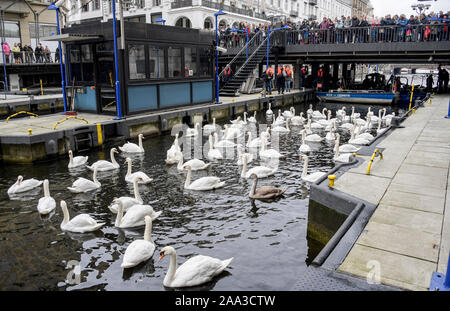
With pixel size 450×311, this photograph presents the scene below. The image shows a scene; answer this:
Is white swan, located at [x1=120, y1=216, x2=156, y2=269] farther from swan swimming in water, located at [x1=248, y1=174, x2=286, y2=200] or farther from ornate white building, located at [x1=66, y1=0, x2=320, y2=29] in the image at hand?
ornate white building, located at [x1=66, y1=0, x2=320, y2=29]

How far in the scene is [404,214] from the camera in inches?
238

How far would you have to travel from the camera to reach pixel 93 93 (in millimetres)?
16922

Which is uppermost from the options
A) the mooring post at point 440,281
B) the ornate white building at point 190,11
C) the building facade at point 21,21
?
the ornate white building at point 190,11

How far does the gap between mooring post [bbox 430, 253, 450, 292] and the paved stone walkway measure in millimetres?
84

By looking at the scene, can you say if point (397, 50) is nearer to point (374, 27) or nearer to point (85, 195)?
point (374, 27)

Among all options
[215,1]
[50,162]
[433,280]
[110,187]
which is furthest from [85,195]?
[215,1]

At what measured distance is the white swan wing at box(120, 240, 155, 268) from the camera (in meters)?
5.94

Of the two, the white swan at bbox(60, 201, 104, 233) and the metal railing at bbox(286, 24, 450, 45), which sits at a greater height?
the metal railing at bbox(286, 24, 450, 45)

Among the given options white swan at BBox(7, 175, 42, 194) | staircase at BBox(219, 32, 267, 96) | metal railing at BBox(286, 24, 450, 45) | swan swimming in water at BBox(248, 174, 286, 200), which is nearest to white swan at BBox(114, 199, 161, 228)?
swan swimming in water at BBox(248, 174, 286, 200)

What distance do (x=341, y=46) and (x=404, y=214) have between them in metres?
23.0

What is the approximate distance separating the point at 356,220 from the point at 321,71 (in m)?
31.6

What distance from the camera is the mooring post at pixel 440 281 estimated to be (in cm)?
386

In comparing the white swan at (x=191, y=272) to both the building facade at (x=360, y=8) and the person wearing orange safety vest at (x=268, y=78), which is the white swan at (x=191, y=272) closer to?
the person wearing orange safety vest at (x=268, y=78)

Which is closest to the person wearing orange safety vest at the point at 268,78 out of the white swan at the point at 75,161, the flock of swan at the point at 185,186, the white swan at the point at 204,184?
the flock of swan at the point at 185,186
